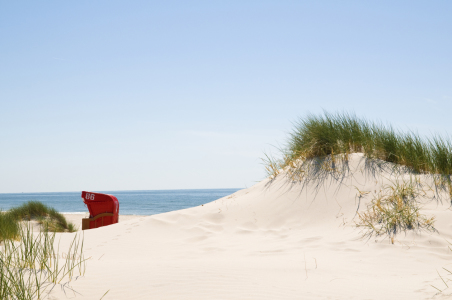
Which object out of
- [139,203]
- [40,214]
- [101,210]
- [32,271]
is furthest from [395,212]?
[139,203]

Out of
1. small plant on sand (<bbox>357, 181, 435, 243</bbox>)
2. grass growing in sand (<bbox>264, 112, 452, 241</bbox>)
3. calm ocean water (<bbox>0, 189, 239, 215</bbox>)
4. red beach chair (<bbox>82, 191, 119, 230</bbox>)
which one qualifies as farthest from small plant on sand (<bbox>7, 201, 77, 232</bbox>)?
small plant on sand (<bbox>357, 181, 435, 243</bbox>)

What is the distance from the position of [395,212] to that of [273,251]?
7.23ft

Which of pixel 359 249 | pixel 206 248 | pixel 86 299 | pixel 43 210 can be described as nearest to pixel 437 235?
pixel 359 249

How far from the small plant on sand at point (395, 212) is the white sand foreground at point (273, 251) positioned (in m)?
0.17

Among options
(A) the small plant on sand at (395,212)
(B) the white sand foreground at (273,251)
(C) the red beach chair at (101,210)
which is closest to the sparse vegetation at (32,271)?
(B) the white sand foreground at (273,251)

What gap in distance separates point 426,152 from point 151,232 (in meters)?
5.95

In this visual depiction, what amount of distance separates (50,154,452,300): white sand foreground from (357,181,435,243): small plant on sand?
0.17m

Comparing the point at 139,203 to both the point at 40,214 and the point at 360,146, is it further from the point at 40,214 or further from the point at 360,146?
the point at 360,146

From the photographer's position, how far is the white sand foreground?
113 inches

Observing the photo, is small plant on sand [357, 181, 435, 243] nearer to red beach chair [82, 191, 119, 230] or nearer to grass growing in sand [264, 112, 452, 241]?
grass growing in sand [264, 112, 452, 241]

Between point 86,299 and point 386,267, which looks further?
point 386,267

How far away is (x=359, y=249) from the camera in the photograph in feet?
14.8

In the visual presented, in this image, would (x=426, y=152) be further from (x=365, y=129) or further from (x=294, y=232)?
(x=294, y=232)

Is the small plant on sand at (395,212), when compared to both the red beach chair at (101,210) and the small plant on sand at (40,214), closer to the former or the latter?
the red beach chair at (101,210)
